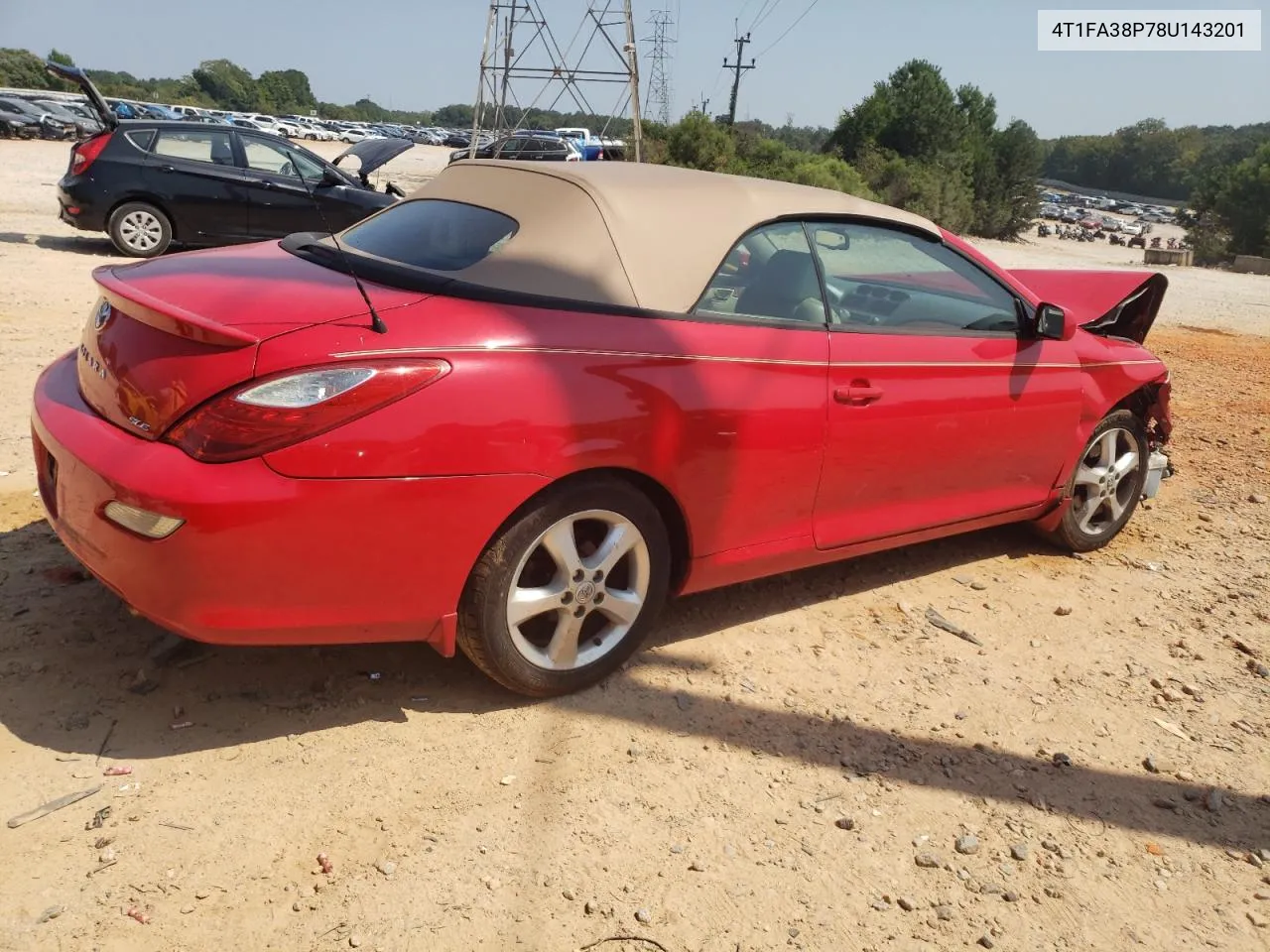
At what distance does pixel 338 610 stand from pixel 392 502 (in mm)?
327

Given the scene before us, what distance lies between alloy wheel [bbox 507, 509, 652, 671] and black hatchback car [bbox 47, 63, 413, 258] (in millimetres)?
9244

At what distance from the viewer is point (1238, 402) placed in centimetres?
843

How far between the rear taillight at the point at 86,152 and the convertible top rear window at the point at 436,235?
932 cm

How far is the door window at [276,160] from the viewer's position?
11.9m

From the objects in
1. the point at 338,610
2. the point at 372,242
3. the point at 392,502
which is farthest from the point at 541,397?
the point at 372,242

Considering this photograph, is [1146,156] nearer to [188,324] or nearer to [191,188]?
[191,188]

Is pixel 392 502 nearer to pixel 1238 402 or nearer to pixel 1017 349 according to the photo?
pixel 1017 349

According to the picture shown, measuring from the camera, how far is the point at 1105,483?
4828mm

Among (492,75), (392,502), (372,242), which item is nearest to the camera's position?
(392,502)

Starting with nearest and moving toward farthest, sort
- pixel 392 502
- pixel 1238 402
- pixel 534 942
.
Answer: pixel 534 942, pixel 392 502, pixel 1238 402

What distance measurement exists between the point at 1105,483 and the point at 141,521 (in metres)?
4.15

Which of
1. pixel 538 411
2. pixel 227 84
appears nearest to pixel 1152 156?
pixel 227 84

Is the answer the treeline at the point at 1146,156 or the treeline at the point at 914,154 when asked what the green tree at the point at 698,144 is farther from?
the treeline at the point at 1146,156

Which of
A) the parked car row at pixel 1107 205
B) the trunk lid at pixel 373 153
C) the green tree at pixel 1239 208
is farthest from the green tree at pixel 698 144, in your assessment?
the parked car row at pixel 1107 205
